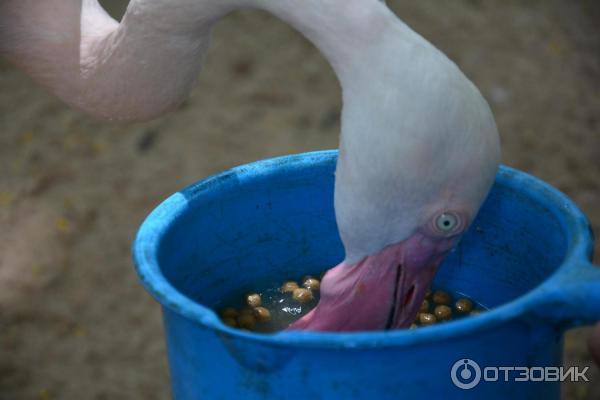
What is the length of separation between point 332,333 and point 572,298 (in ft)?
0.91

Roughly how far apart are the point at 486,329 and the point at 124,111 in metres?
0.87

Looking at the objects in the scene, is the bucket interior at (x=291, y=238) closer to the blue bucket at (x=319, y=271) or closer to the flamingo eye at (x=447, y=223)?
the blue bucket at (x=319, y=271)

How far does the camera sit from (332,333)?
3.41ft

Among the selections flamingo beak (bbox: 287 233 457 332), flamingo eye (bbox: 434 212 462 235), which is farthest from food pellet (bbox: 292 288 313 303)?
flamingo eye (bbox: 434 212 462 235)

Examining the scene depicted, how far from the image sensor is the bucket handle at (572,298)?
106cm

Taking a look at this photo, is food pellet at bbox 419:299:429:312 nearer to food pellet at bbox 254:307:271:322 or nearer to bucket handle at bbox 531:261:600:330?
food pellet at bbox 254:307:271:322

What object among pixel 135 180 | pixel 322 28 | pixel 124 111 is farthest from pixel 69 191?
pixel 322 28

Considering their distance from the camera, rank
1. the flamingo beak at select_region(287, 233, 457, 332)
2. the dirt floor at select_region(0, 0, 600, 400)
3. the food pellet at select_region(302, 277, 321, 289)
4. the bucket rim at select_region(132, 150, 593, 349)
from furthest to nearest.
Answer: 1. the dirt floor at select_region(0, 0, 600, 400)
2. the food pellet at select_region(302, 277, 321, 289)
3. the flamingo beak at select_region(287, 233, 457, 332)
4. the bucket rim at select_region(132, 150, 593, 349)

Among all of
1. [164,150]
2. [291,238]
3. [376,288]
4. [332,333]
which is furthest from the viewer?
[164,150]

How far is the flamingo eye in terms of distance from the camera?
132cm

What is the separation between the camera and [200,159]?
3143mm

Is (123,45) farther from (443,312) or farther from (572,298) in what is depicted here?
(572,298)

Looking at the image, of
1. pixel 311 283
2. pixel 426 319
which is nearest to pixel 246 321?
pixel 311 283

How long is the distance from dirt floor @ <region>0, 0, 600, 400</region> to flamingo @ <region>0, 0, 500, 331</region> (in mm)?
1152
